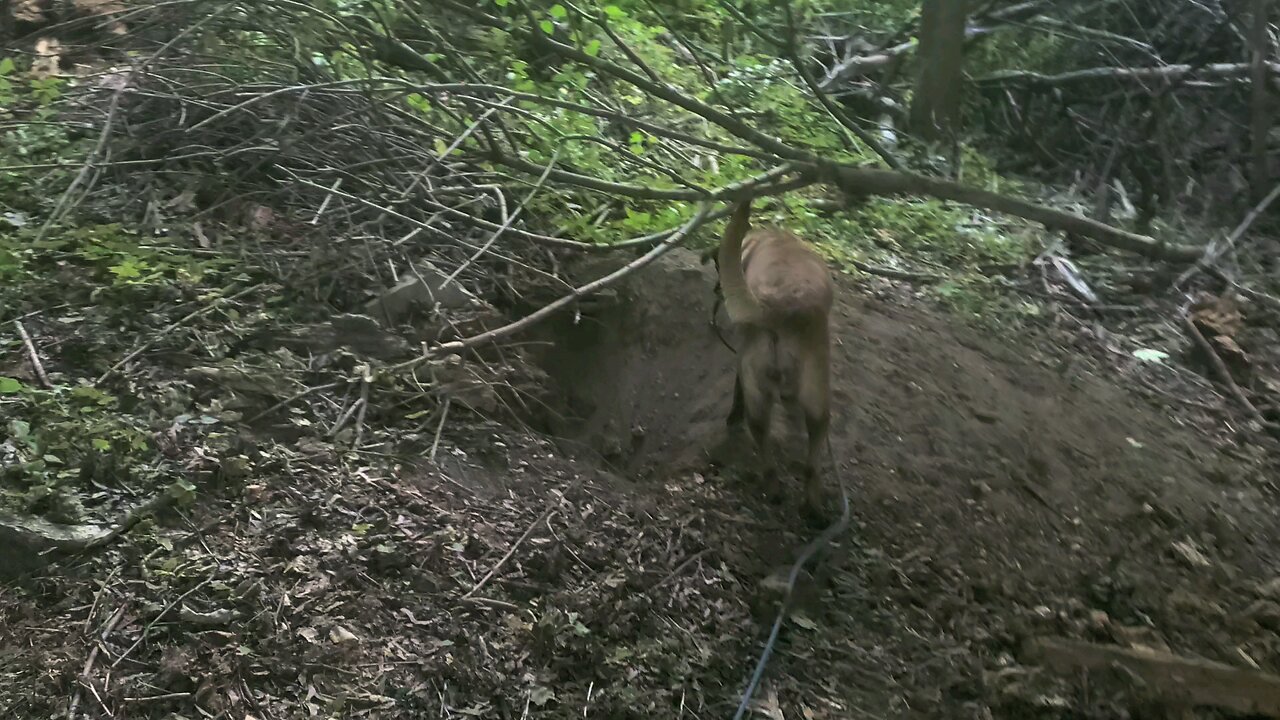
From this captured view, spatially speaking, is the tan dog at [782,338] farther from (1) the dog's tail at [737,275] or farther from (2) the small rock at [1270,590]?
(2) the small rock at [1270,590]

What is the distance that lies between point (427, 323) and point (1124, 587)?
3246mm

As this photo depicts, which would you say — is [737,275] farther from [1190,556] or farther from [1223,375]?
[1223,375]

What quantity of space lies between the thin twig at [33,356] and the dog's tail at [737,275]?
2.71 metres

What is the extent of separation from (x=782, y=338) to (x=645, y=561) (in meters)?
1.02

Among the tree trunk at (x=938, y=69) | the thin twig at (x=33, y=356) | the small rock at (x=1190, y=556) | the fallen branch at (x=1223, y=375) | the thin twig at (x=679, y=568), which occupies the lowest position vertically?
the thin twig at (x=679, y=568)

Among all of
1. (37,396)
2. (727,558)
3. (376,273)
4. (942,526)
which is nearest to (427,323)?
(376,273)

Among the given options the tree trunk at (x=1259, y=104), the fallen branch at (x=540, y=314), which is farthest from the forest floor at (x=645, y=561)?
the tree trunk at (x=1259, y=104)

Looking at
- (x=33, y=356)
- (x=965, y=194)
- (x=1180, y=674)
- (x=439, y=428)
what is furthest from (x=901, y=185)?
(x=33, y=356)

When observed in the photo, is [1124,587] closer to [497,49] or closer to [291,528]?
[291,528]

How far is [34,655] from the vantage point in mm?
2584

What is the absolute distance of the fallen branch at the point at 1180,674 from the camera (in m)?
2.91

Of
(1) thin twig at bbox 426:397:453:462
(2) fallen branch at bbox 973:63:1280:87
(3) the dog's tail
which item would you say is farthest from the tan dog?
(2) fallen branch at bbox 973:63:1280:87

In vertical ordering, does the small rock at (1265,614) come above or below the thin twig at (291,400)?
above

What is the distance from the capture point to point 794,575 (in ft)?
10.5
